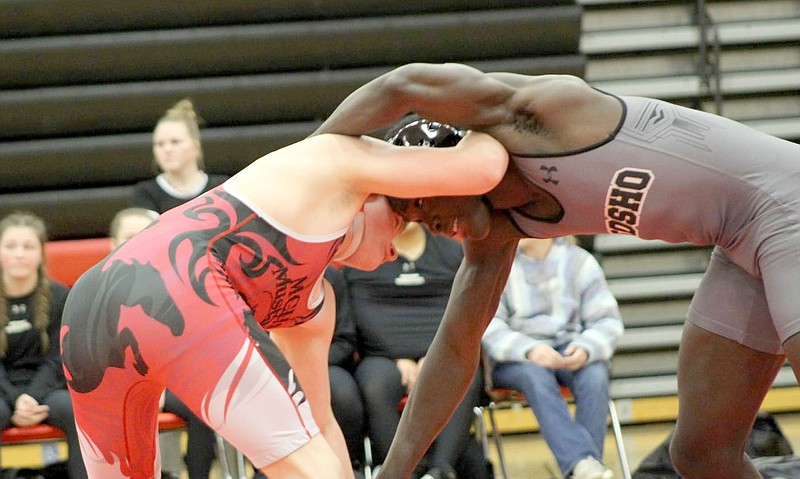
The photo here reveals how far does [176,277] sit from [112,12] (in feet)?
12.6

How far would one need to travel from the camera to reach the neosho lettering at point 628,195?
8.52ft

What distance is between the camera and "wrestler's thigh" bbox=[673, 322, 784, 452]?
2775mm

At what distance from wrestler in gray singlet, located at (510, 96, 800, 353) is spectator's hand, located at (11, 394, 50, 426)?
268 cm

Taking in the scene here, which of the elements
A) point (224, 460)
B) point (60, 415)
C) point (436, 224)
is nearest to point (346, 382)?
point (224, 460)

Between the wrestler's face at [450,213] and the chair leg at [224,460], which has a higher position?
the wrestler's face at [450,213]

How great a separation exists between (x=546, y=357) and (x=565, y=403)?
216 mm

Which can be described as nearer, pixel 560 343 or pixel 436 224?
pixel 436 224

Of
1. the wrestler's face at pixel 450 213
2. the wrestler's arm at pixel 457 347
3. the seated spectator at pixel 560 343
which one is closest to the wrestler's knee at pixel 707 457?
the wrestler's arm at pixel 457 347

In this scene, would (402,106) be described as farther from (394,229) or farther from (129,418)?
(129,418)

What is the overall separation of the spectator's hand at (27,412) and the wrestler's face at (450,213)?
2347 mm

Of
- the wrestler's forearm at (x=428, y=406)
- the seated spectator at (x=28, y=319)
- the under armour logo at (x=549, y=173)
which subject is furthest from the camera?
the seated spectator at (x=28, y=319)

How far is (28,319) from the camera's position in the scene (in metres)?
4.64

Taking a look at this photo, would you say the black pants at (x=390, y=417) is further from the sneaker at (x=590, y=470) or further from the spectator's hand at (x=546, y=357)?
the sneaker at (x=590, y=470)

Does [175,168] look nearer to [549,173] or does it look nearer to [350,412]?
[350,412]
